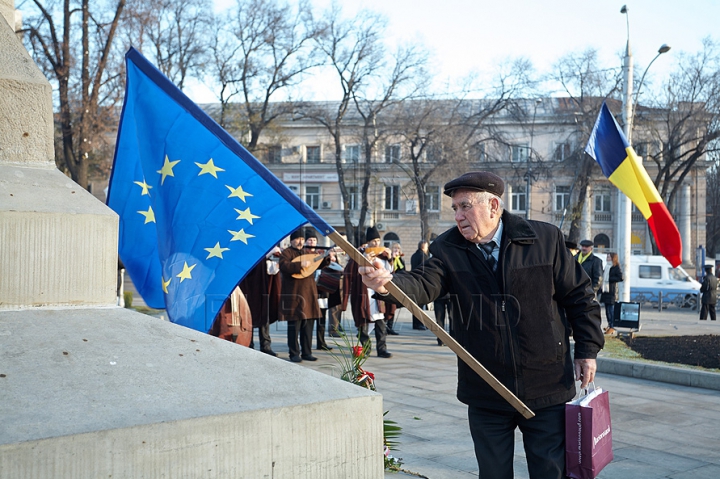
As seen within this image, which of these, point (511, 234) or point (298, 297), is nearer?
point (511, 234)

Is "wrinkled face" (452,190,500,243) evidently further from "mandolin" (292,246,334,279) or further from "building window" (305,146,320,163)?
"building window" (305,146,320,163)

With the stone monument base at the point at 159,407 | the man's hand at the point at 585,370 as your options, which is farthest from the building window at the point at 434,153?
the stone monument base at the point at 159,407

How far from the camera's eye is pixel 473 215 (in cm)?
348

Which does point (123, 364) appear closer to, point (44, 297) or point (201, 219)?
point (44, 297)

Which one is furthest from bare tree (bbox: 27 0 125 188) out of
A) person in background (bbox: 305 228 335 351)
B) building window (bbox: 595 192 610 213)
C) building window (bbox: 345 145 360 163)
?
building window (bbox: 595 192 610 213)

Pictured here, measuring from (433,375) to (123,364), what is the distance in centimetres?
689

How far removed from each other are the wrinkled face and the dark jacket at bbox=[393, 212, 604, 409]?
68 mm

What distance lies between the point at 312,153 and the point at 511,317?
5154 cm

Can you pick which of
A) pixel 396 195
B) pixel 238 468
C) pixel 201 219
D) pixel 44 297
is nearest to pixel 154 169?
pixel 201 219

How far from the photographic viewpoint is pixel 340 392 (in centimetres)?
305

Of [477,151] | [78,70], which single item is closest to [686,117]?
[477,151]

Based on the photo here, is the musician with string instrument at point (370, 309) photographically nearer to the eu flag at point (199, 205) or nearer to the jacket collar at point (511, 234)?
the eu flag at point (199, 205)

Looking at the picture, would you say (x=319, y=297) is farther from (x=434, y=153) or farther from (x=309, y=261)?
(x=434, y=153)

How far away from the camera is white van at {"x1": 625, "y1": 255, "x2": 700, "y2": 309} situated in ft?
86.1
